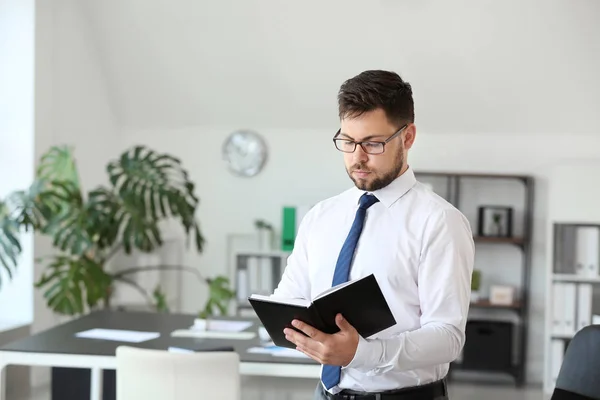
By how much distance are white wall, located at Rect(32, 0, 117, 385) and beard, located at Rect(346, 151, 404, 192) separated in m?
4.25

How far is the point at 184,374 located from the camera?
3.14m

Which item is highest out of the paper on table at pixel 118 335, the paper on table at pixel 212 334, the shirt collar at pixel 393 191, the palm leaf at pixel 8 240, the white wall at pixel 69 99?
the white wall at pixel 69 99

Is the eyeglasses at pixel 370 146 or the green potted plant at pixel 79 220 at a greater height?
the eyeglasses at pixel 370 146

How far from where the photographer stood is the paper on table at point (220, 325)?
418cm

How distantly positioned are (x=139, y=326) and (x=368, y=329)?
253 centimetres

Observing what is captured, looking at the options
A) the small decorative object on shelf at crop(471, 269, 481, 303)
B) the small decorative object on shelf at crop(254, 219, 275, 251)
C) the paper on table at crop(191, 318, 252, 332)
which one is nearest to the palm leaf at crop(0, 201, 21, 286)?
the paper on table at crop(191, 318, 252, 332)

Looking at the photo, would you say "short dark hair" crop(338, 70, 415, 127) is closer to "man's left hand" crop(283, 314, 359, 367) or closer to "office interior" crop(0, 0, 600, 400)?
"man's left hand" crop(283, 314, 359, 367)

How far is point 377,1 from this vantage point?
19.6 feet

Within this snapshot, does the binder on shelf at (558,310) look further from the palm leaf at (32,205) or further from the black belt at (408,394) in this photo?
the black belt at (408,394)

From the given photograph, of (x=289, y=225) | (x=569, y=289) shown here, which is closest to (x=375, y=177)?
(x=569, y=289)

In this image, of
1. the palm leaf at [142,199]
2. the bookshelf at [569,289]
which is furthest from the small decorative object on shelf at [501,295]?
the palm leaf at [142,199]

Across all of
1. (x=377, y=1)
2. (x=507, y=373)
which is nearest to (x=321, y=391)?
(x=377, y=1)

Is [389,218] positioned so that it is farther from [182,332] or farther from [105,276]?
[105,276]

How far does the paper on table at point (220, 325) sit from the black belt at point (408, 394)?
2.16m
